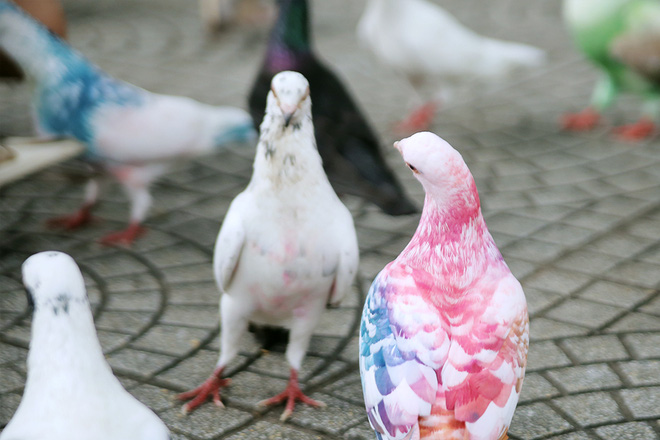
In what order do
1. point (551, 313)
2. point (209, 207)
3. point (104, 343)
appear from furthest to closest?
point (209, 207)
point (551, 313)
point (104, 343)

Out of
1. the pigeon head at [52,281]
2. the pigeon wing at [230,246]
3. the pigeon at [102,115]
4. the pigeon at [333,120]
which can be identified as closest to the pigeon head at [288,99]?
the pigeon wing at [230,246]

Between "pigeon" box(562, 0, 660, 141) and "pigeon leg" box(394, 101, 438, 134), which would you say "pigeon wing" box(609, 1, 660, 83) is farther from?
"pigeon leg" box(394, 101, 438, 134)

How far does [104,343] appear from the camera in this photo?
10.4ft

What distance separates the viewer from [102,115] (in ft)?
12.8

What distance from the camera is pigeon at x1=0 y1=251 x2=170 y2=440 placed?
183 cm

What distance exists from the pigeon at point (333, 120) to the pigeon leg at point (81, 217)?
3.29 ft

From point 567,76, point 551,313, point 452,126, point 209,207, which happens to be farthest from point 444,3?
point 551,313

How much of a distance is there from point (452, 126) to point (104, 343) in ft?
11.6

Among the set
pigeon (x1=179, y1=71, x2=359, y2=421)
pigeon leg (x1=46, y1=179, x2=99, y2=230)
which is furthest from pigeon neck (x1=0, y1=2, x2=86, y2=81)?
pigeon (x1=179, y1=71, x2=359, y2=421)

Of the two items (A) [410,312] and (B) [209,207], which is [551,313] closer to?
(A) [410,312]

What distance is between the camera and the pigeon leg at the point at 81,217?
420 centimetres

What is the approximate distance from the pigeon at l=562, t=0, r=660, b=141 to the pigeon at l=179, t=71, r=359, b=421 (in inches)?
135

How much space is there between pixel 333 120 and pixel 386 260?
0.81m

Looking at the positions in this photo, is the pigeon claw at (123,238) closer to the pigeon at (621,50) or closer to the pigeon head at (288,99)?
the pigeon head at (288,99)
